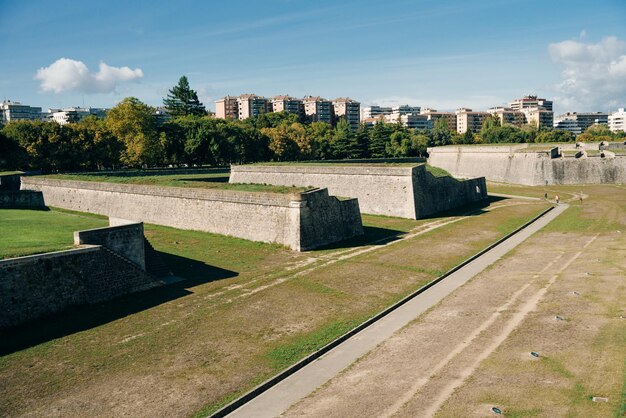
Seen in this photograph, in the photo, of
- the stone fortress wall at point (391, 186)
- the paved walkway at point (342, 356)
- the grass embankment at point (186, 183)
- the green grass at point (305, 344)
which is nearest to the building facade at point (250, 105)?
the stone fortress wall at point (391, 186)

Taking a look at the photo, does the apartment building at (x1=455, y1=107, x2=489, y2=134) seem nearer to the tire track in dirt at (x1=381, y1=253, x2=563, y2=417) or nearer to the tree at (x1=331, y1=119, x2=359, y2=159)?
the tree at (x1=331, y1=119, x2=359, y2=159)

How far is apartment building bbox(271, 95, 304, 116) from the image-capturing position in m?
170

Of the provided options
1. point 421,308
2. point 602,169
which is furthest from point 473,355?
point 602,169

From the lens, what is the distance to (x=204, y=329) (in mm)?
17062

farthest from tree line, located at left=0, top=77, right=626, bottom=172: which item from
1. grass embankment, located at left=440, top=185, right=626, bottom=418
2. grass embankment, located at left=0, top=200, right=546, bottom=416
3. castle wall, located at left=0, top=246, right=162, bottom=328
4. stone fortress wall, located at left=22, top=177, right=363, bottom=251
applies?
grass embankment, located at left=440, top=185, right=626, bottom=418

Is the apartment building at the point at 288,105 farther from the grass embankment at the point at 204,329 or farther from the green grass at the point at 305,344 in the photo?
the green grass at the point at 305,344

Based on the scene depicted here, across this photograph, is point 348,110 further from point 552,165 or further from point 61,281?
point 61,281

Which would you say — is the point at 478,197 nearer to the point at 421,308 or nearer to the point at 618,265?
the point at 618,265

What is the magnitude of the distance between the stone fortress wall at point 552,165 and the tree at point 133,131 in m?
A: 50.9

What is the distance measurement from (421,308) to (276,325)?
6.15m

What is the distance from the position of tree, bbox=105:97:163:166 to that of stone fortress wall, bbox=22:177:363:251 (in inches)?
725

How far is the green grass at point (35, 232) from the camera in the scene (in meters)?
19.2

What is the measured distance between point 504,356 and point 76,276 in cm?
1645

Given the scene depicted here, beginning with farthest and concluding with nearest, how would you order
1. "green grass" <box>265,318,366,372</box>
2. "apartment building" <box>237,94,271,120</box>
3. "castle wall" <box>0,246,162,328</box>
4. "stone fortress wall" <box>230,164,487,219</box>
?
"apartment building" <box>237,94,271,120</box>
"stone fortress wall" <box>230,164,487,219</box>
"castle wall" <box>0,246,162,328</box>
"green grass" <box>265,318,366,372</box>
